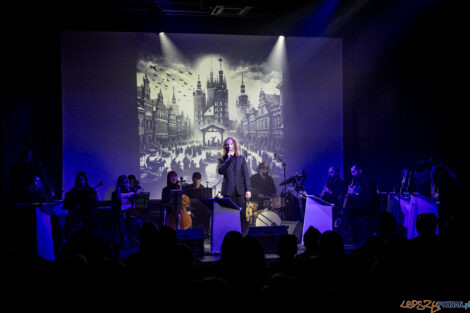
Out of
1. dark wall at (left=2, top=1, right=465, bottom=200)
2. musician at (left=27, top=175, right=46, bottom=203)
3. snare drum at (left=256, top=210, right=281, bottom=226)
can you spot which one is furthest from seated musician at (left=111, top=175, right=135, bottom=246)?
snare drum at (left=256, top=210, right=281, bottom=226)

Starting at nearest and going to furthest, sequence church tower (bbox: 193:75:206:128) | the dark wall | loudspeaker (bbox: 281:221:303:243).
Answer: loudspeaker (bbox: 281:221:303:243) → the dark wall → church tower (bbox: 193:75:206:128)

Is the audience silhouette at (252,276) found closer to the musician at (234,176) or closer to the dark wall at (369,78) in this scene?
the musician at (234,176)

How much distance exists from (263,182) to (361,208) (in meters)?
2.33

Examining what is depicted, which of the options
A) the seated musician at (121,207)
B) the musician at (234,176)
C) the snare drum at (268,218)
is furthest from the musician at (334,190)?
the seated musician at (121,207)

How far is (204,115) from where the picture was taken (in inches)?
352

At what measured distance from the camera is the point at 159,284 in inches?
97.1

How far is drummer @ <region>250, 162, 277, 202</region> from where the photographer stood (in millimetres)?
8688

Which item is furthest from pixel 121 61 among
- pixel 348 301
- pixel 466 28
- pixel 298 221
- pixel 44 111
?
pixel 348 301

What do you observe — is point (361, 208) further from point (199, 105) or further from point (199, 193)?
point (199, 105)

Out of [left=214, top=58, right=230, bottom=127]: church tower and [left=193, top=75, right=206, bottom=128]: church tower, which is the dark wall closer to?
[left=214, top=58, right=230, bottom=127]: church tower

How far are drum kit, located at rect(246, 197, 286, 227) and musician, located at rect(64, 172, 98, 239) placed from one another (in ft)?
9.41

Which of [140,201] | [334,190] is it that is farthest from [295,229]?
[140,201]

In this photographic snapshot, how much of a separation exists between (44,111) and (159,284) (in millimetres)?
7190

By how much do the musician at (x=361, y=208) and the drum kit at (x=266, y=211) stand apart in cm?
129
